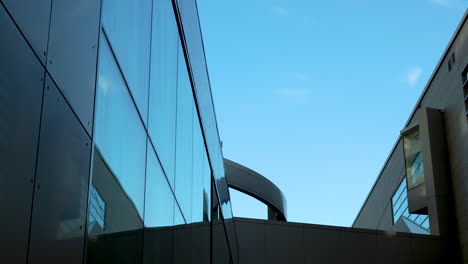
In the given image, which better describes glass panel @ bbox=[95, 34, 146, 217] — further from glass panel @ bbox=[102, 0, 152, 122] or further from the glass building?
glass panel @ bbox=[102, 0, 152, 122]

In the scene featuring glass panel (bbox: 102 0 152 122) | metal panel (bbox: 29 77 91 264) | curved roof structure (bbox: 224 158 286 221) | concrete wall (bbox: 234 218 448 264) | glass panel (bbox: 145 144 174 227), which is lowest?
metal panel (bbox: 29 77 91 264)

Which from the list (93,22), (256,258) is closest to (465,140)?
(256,258)

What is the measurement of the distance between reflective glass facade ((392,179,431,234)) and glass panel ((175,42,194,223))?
66.6 ft

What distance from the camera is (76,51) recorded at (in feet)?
12.0

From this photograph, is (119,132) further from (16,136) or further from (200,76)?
(200,76)

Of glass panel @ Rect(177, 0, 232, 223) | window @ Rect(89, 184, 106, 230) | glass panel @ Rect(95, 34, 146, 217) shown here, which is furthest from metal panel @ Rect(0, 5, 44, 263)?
glass panel @ Rect(177, 0, 232, 223)

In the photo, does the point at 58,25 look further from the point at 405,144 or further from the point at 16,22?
the point at 405,144

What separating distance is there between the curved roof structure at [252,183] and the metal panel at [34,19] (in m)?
26.2

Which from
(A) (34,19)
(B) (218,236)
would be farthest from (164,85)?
(B) (218,236)

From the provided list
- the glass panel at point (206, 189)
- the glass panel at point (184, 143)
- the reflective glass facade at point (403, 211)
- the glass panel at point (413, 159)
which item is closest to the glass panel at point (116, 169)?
the glass panel at point (184, 143)

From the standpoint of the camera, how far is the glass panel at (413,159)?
28991 millimetres

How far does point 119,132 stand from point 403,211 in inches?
1218

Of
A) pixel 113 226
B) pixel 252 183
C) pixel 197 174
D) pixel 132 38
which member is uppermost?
pixel 252 183

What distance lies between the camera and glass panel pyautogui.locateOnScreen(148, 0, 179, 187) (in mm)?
6650
